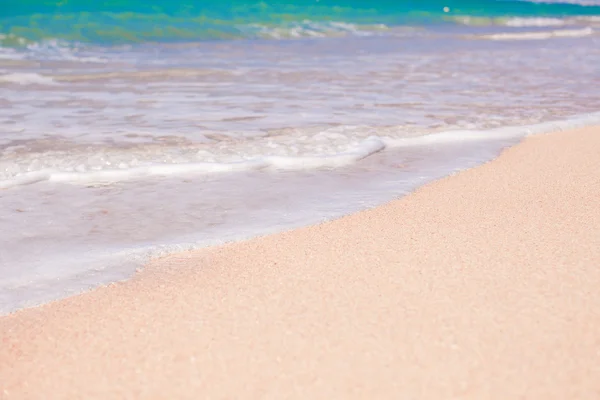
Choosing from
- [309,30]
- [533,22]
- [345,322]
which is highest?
[345,322]

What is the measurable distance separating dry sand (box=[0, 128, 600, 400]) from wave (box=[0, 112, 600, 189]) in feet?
3.53

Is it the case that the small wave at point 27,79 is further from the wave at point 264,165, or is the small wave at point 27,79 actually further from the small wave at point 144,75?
the wave at point 264,165

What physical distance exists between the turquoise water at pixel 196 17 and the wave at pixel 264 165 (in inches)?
365

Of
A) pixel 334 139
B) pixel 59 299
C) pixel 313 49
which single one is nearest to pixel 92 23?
pixel 313 49

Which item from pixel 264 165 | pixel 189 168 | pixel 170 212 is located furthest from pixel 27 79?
pixel 170 212

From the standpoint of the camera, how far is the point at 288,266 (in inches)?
78.4

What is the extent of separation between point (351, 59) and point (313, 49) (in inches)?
90.6

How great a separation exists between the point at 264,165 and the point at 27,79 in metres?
4.37

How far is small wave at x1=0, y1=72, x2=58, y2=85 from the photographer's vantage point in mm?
6702

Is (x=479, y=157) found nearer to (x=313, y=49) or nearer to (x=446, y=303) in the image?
(x=446, y=303)

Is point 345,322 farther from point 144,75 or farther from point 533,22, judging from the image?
point 533,22

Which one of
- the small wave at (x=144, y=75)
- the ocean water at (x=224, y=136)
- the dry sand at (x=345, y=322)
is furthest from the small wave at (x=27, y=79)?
the dry sand at (x=345, y=322)

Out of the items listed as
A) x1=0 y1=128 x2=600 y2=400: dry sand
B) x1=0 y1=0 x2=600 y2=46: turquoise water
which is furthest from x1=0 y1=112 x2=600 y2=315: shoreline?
x1=0 y1=0 x2=600 y2=46: turquoise water

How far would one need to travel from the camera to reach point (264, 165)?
341 cm
